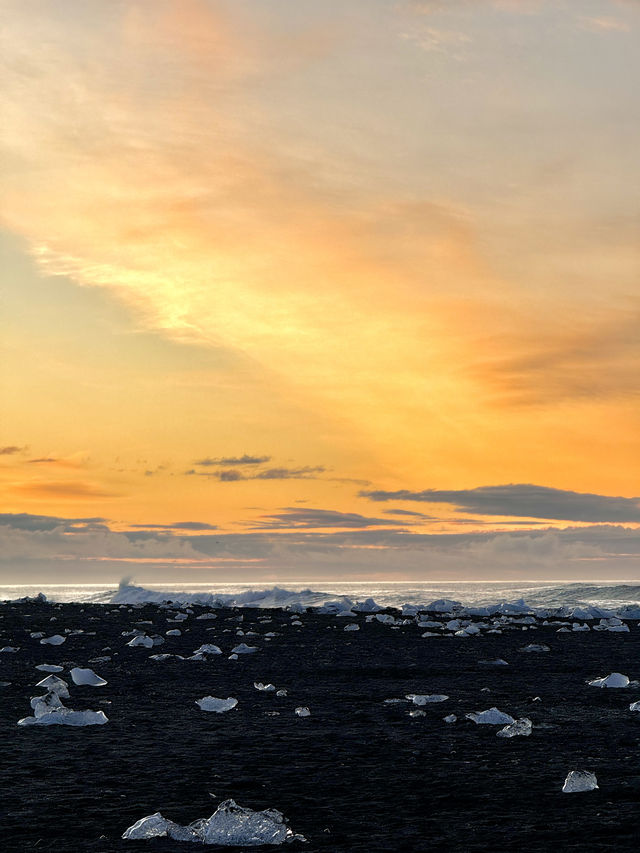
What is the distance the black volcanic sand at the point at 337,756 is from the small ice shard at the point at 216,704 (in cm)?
17

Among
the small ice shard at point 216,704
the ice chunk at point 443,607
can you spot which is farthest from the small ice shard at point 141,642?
the ice chunk at point 443,607

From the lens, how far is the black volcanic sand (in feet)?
17.6

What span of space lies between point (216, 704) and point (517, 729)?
11.7ft

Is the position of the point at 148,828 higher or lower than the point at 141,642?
higher

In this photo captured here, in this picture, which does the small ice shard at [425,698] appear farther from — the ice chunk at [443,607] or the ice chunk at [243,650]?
the ice chunk at [443,607]

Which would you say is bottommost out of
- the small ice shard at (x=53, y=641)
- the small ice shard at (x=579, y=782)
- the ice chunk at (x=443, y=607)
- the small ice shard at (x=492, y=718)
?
the ice chunk at (x=443, y=607)

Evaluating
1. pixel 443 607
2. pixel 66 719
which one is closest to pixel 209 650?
pixel 66 719

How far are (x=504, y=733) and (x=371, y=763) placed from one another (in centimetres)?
170

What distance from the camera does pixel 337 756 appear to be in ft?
24.0

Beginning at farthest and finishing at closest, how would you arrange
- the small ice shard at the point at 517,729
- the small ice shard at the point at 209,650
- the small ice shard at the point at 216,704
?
1. the small ice shard at the point at 209,650
2. the small ice shard at the point at 216,704
3. the small ice shard at the point at 517,729

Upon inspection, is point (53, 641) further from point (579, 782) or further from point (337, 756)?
point (579, 782)

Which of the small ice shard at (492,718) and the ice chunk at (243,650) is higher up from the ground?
the small ice shard at (492,718)

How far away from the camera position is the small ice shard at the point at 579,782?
6.11m

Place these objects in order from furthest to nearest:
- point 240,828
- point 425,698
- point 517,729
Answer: point 425,698 < point 517,729 < point 240,828
